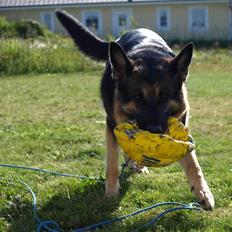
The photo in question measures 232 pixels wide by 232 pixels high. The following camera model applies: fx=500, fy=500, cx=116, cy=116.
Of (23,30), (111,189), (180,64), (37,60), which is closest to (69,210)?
(111,189)

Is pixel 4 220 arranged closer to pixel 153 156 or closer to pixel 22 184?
pixel 22 184

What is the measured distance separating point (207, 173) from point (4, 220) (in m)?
2.31

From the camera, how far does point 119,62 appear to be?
176 inches

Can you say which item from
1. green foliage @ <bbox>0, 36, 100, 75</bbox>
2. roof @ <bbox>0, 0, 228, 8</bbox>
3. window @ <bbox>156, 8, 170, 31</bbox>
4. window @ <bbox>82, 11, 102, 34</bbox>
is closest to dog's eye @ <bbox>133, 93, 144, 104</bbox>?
green foliage @ <bbox>0, 36, 100, 75</bbox>

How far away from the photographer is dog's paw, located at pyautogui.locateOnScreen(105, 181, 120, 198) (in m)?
4.71

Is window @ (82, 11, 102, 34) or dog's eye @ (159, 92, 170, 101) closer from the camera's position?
dog's eye @ (159, 92, 170, 101)

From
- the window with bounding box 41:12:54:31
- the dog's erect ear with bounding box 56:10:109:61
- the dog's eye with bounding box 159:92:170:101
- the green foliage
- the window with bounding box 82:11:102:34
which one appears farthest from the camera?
the window with bounding box 41:12:54:31

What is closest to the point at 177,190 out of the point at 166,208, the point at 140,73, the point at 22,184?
the point at 166,208

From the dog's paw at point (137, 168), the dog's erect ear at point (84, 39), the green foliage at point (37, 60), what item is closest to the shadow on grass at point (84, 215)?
the dog's paw at point (137, 168)

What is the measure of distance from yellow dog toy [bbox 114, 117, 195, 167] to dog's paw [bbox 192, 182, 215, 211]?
48 cm

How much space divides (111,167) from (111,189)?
0.73ft

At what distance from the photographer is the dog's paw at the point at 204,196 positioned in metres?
4.29

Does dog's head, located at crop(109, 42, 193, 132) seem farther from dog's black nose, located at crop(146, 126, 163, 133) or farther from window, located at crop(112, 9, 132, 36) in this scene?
window, located at crop(112, 9, 132, 36)

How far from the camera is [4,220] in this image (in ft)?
13.8
